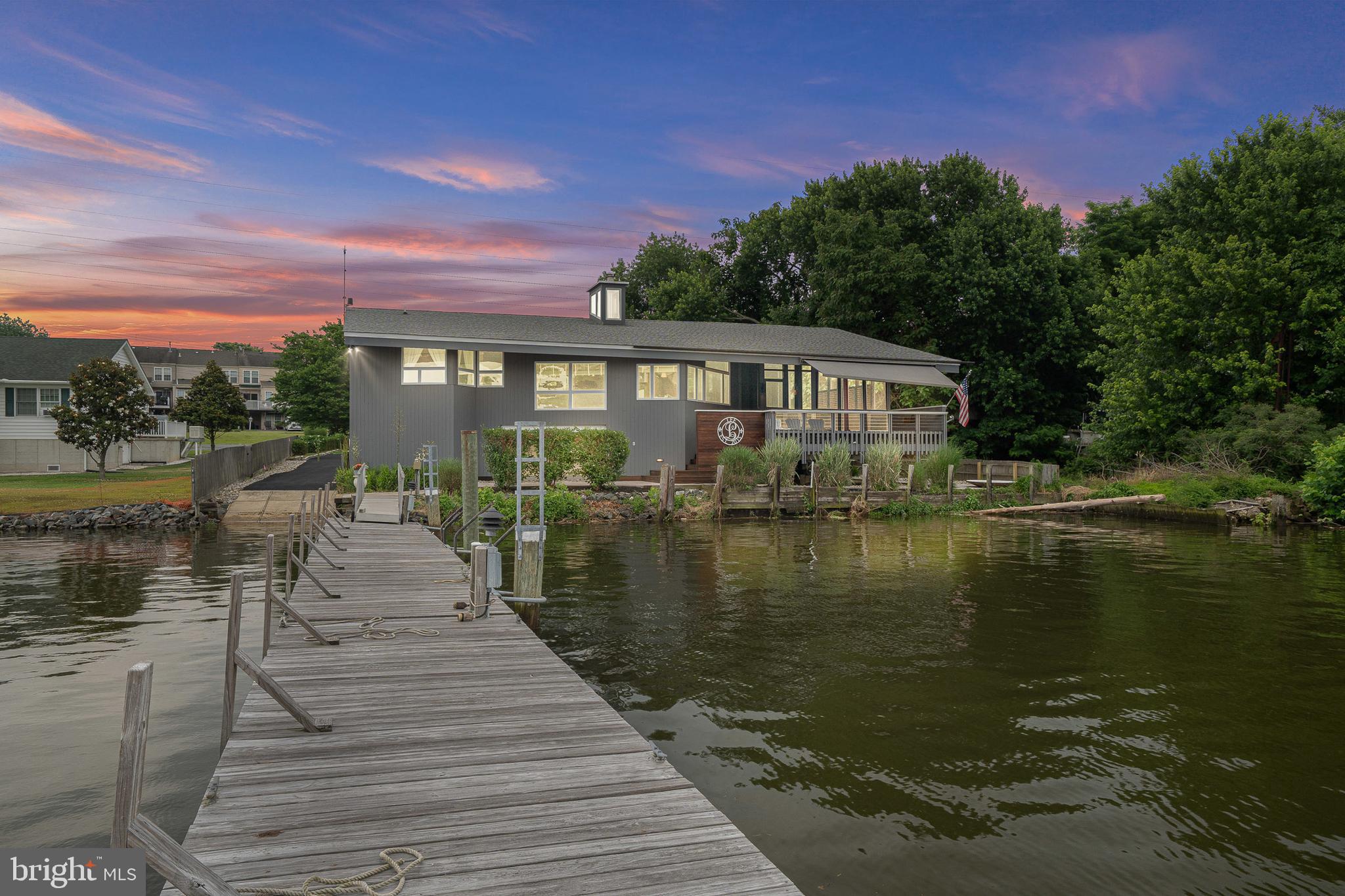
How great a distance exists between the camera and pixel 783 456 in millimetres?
28453

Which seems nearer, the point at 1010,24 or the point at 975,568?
the point at 975,568

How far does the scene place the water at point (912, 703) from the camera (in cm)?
588

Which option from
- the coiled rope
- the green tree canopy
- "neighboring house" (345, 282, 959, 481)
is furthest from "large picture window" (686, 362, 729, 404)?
the coiled rope

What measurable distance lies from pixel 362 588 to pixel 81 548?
1314cm

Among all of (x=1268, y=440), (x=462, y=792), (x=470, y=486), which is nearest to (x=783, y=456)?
(x=470, y=486)

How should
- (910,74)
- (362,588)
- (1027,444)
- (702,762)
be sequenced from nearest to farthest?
(702,762) < (362,588) < (910,74) < (1027,444)

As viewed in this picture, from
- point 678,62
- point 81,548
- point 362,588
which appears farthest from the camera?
point 678,62

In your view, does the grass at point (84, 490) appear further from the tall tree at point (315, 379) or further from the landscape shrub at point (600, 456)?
the tall tree at point (315, 379)

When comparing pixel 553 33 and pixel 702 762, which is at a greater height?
pixel 553 33

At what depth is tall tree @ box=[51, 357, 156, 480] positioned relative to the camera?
32000mm

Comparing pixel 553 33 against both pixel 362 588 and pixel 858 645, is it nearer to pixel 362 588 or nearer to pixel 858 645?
pixel 362 588

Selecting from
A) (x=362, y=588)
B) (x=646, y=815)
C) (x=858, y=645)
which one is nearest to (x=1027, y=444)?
(x=858, y=645)

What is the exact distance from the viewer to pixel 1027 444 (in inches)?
1652

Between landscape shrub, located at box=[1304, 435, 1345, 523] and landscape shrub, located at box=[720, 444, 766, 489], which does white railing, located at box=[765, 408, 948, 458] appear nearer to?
landscape shrub, located at box=[720, 444, 766, 489]
